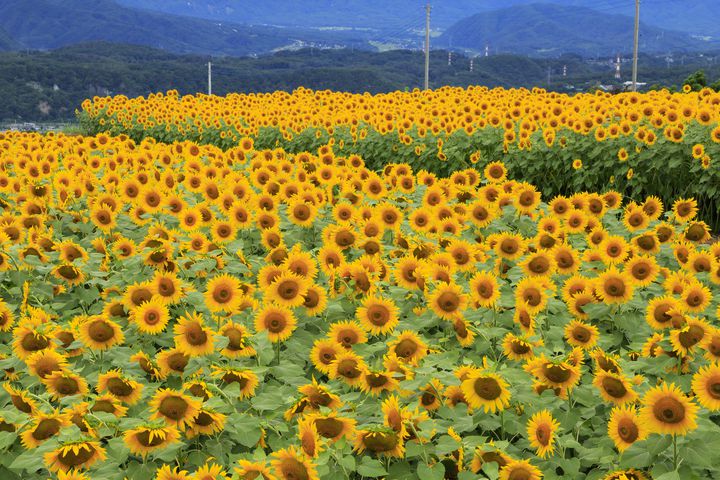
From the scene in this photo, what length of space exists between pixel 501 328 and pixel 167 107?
18397mm

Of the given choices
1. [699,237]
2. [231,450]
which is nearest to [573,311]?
[699,237]

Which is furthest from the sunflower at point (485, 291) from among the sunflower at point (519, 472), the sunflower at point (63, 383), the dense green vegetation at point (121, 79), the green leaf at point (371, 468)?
the dense green vegetation at point (121, 79)

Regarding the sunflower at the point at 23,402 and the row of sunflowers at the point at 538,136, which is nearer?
the sunflower at the point at 23,402

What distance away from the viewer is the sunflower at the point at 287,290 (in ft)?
13.8

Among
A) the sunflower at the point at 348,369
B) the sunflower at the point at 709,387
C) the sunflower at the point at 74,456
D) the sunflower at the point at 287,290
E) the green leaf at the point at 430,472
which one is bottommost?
the green leaf at the point at 430,472

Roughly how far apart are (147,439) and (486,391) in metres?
1.41

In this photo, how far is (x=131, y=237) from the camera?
20.2 ft

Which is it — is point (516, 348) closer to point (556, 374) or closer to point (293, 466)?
point (556, 374)

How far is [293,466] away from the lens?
2.74 m

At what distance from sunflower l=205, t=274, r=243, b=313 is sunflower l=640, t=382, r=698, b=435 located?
85.7 inches

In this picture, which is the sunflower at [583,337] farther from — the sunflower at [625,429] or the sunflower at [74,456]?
the sunflower at [74,456]

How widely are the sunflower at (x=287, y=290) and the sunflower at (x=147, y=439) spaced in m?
1.29

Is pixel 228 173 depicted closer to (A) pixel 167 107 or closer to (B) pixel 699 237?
(B) pixel 699 237

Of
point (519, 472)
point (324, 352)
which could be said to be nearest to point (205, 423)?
point (324, 352)
